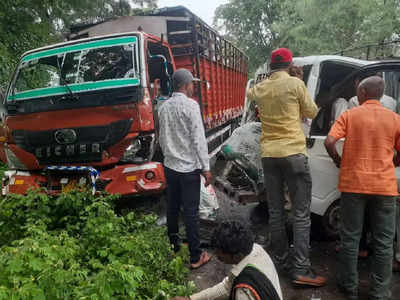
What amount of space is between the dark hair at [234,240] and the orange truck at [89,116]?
6.55 feet

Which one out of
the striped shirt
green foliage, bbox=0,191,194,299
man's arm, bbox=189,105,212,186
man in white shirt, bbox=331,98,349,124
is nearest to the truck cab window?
the striped shirt

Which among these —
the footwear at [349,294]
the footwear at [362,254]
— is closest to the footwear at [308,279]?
the footwear at [349,294]

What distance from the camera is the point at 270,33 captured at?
2792 cm

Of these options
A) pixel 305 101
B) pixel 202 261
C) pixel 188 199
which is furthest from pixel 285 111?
pixel 202 261

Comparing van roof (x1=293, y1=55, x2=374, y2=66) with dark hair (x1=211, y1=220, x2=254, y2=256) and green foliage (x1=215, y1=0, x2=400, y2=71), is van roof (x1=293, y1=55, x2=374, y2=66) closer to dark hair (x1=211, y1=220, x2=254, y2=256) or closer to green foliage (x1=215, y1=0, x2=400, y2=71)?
dark hair (x1=211, y1=220, x2=254, y2=256)

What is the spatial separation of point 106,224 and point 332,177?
2132 mm

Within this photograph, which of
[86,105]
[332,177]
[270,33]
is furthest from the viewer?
[270,33]

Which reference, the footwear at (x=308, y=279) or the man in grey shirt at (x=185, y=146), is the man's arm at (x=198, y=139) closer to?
the man in grey shirt at (x=185, y=146)

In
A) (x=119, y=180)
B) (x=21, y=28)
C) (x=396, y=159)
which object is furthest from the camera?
(x=21, y=28)

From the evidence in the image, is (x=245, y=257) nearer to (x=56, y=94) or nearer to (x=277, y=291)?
(x=277, y=291)

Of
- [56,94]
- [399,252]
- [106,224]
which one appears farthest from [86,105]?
[399,252]

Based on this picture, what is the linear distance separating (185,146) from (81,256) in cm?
128

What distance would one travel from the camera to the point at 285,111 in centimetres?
285

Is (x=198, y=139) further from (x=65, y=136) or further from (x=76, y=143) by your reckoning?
(x=65, y=136)
